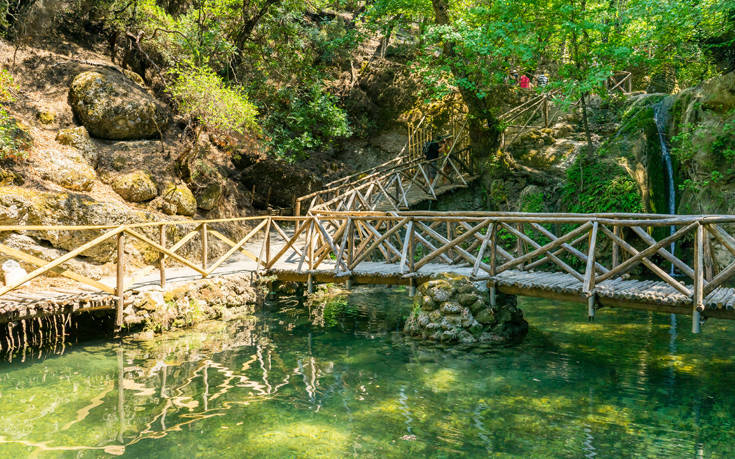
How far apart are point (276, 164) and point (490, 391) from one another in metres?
12.3

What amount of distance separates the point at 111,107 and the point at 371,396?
436 inches

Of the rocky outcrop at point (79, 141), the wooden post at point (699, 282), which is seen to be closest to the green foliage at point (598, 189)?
the wooden post at point (699, 282)

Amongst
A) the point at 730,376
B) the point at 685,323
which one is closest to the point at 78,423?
the point at 730,376

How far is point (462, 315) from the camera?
7707 mm

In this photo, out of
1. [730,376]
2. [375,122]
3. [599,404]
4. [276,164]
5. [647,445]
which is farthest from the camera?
[375,122]

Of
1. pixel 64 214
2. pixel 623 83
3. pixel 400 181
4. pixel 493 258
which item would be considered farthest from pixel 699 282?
pixel 623 83

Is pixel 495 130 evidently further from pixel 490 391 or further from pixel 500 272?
pixel 490 391

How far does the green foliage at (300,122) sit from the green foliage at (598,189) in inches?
300

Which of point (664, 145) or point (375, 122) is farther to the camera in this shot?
point (375, 122)

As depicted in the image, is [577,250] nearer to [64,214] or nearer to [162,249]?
[162,249]

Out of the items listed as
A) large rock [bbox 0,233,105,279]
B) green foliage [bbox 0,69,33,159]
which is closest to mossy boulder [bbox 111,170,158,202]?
green foliage [bbox 0,69,33,159]

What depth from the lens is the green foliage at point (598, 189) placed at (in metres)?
12.0

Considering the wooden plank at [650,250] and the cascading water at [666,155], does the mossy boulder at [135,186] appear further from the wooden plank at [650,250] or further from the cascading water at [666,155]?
the cascading water at [666,155]

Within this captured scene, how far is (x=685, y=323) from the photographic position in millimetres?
8859
